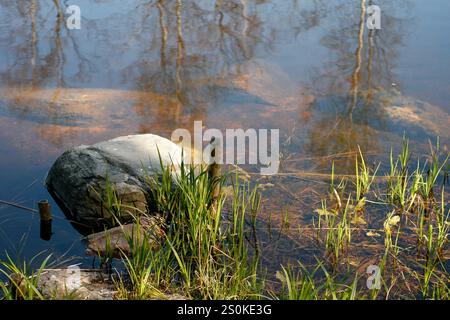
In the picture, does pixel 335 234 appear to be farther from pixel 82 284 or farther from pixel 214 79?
pixel 214 79

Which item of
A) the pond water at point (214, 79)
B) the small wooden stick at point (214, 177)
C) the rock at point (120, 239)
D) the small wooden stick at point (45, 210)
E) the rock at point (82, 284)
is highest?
the pond water at point (214, 79)

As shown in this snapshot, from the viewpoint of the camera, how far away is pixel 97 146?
17.4ft

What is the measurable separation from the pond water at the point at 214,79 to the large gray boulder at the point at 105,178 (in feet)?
0.69

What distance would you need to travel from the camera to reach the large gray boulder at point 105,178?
16.4ft

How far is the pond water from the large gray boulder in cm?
21

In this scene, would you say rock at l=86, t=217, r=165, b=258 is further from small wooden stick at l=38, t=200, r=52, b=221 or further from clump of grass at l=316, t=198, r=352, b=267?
clump of grass at l=316, t=198, r=352, b=267

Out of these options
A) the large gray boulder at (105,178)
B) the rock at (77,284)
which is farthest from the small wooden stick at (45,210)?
the rock at (77,284)

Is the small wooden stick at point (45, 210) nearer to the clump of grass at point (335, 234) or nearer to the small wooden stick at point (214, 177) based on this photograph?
the small wooden stick at point (214, 177)

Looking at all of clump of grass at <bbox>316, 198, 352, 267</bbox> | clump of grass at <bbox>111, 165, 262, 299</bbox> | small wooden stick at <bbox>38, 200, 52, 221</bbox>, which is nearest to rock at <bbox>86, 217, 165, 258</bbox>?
clump of grass at <bbox>111, 165, 262, 299</bbox>

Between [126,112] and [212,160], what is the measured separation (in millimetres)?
2584

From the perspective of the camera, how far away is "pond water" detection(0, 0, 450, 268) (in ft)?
20.1
